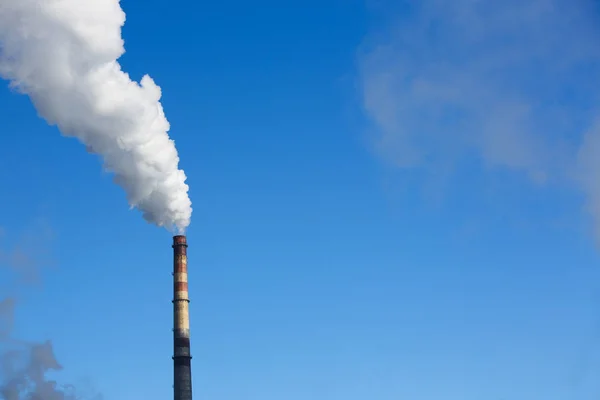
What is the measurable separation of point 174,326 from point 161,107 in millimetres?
11887

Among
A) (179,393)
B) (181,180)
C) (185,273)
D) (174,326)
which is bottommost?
(179,393)

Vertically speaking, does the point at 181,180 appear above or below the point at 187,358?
above

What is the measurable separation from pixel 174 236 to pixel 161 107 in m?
7.49

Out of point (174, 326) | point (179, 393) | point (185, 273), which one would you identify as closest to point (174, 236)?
point (185, 273)

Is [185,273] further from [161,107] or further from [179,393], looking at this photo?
[161,107]

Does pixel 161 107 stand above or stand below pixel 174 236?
above

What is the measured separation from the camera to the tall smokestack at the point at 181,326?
41.8 m

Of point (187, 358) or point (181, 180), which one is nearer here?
point (187, 358)

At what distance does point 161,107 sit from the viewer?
42.5m

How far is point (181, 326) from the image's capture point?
42.7 meters

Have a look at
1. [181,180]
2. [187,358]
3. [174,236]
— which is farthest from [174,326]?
[181,180]

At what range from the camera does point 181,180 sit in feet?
149

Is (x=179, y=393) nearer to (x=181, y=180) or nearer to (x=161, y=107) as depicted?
(x=181, y=180)

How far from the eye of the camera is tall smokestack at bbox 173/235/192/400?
41750mm
